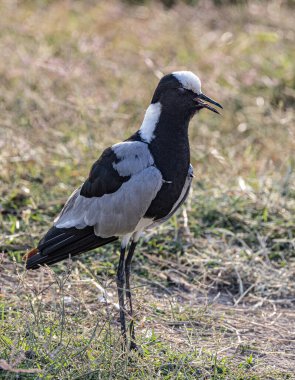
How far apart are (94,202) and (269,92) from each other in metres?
3.63

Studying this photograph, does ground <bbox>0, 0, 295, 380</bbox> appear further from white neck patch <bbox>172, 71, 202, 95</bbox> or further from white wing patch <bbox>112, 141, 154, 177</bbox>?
white neck patch <bbox>172, 71, 202, 95</bbox>

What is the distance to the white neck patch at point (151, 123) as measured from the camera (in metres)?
3.64

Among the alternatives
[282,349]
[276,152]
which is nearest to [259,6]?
[276,152]

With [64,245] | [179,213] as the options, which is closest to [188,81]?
[64,245]

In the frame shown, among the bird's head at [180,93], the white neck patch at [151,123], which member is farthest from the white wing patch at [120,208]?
the bird's head at [180,93]

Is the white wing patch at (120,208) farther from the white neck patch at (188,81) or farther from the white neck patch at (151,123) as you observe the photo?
the white neck patch at (188,81)

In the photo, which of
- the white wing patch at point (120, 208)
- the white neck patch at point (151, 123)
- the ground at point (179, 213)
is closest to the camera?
the ground at point (179, 213)

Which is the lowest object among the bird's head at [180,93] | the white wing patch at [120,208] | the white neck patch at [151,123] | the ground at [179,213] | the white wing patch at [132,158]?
the ground at [179,213]

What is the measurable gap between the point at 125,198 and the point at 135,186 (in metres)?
0.08

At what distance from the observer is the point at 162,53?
7609mm

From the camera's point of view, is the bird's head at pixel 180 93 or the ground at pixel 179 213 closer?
the ground at pixel 179 213

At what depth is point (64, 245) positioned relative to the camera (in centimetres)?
360

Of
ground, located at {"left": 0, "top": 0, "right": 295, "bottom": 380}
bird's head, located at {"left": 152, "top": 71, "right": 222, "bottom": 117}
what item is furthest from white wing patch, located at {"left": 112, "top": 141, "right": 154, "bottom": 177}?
ground, located at {"left": 0, "top": 0, "right": 295, "bottom": 380}

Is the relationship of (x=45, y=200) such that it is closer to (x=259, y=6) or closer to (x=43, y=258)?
(x=43, y=258)
